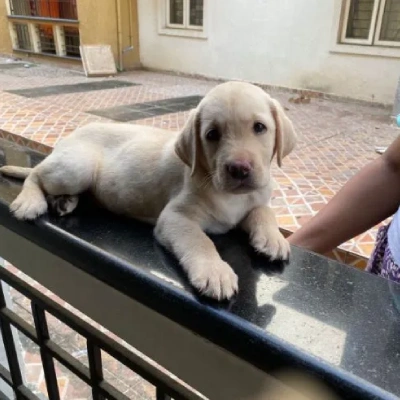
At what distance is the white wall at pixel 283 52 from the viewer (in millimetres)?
4762

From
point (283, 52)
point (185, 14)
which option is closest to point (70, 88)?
point (185, 14)

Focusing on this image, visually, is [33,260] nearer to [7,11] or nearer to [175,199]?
[175,199]

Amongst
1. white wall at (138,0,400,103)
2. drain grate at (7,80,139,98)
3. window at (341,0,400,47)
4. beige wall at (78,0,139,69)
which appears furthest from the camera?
beige wall at (78,0,139,69)

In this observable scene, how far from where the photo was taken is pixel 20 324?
985 mm

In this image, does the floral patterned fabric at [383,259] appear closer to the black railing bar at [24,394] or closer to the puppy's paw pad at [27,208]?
the puppy's paw pad at [27,208]

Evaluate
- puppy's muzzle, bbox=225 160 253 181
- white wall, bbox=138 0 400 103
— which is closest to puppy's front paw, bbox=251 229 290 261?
puppy's muzzle, bbox=225 160 253 181

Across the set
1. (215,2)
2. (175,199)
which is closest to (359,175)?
(175,199)

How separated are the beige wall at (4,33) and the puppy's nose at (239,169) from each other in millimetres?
8101

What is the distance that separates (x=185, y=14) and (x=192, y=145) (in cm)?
588

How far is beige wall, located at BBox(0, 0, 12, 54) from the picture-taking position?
7704mm

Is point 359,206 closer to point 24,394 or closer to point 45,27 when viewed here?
point 24,394

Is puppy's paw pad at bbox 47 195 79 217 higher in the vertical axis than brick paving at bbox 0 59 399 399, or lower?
higher

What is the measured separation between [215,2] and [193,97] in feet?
5.90

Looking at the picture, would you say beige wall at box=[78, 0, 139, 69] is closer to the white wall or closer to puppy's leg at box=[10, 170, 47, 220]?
the white wall
